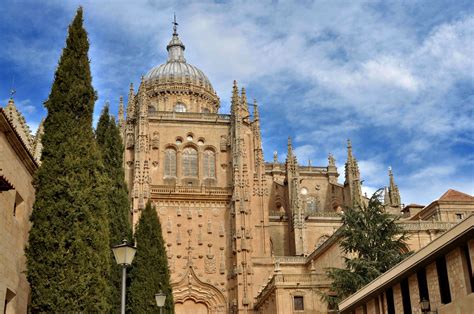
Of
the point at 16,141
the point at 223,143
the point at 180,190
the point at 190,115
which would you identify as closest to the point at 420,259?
the point at 16,141

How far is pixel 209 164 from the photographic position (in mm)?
53469

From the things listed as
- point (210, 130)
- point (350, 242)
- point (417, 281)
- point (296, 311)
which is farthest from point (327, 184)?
point (417, 281)

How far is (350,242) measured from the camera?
32656mm

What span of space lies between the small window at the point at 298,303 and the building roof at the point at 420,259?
10.0 m

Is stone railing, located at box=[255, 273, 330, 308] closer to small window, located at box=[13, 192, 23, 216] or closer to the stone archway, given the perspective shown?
the stone archway

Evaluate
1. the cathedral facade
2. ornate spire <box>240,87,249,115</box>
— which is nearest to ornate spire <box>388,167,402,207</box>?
the cathedral facade

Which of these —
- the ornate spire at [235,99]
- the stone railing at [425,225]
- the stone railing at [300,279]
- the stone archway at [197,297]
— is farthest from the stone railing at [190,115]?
the stone railing at [425,225]

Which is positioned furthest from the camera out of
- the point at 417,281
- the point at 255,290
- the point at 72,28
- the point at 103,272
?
the point at 255,290

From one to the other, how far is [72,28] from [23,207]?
5.68 metres

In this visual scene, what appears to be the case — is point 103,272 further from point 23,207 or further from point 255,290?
point 255,290

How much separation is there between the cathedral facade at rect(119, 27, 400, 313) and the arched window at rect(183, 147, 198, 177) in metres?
0.08

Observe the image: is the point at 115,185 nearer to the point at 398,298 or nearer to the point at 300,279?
the point at 398,298

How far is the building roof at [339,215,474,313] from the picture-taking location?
19069 mm

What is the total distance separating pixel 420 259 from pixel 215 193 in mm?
29869
